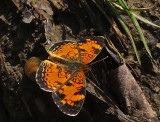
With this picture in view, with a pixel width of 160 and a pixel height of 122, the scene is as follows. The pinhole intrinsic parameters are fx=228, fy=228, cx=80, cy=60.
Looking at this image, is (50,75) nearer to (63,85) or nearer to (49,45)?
(63,85)

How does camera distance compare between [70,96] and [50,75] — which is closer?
[70,96]

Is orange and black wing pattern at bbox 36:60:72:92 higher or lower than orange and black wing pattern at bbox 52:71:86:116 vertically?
higher

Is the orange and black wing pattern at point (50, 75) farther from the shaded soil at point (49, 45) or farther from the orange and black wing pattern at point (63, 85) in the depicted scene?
the shaded soil at point (49, 45)

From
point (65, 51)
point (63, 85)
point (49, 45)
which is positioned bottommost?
point (63, 85)

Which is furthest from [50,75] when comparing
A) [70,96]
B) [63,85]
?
[70,96]

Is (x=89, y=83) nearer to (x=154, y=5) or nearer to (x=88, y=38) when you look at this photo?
(x=88, y=38)

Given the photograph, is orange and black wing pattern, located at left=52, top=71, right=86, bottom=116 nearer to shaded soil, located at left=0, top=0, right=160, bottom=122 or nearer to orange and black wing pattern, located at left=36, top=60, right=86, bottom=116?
orange and black wing pattern, located at left=36, top=60, right=86, bottom=116

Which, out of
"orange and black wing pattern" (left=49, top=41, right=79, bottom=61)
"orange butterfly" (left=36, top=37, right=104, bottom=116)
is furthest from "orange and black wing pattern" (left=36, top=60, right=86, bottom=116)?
"orange and black wing pattern" (left=49, top=41, right=79, bottom=61)
